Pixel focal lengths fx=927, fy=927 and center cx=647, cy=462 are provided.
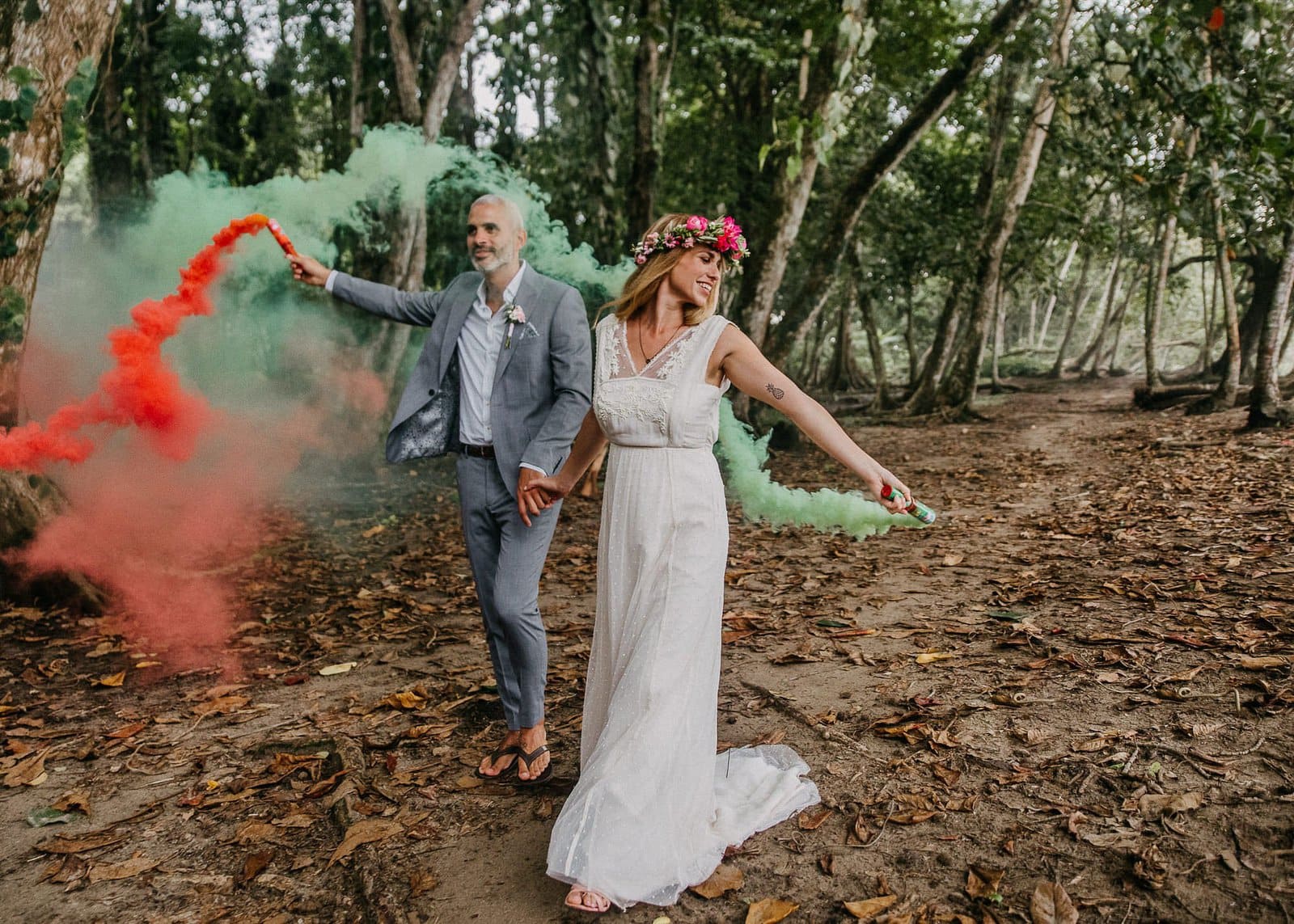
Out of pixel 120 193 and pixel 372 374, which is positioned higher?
pixel 120 193

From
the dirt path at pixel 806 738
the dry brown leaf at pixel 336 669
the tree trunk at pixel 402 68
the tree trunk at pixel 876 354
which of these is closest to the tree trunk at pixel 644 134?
the tree trunk at pixel 402 68

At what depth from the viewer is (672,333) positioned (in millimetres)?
3434

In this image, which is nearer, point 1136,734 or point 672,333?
point 672,333

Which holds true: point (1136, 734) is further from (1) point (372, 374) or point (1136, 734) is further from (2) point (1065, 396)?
(2) point (1065, 396)

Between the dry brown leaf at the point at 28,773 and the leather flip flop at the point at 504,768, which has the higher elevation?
the leather flip flop at the point at 504,768

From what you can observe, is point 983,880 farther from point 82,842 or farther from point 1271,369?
point 1271,369

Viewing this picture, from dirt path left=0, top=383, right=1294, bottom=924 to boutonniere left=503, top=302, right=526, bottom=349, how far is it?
1921mm

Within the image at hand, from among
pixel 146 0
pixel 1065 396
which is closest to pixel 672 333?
pixel 146 0

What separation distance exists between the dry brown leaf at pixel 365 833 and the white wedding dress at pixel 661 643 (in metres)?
0.83

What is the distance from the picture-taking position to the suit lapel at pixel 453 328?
167 inches

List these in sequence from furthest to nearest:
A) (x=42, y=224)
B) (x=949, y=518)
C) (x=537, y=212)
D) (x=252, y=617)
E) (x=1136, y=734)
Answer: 1. (x=537, y=212)
2. (x=949, y=518)
3. (x=252, y=617)
4. (x=42, y=224)
5. (x=1136, y=734)

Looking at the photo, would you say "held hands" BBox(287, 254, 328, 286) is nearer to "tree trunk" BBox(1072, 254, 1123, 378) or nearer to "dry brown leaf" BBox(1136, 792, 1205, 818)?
"dry brown leaf" BBox(1136, 792, 1205, 818)

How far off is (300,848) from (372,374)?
7.86 m

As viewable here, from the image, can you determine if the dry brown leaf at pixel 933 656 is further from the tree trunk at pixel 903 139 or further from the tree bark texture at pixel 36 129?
the tree trunk at pixel 903 139
